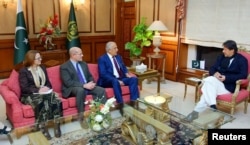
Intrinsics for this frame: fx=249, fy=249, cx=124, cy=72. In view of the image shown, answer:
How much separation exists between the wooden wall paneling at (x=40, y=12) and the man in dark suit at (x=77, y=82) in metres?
2.80

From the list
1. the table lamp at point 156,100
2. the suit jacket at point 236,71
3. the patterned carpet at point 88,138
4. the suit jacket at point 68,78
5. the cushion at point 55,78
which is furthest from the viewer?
the suit jacket at point 236,71

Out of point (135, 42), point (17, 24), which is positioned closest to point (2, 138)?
point (17, 24)

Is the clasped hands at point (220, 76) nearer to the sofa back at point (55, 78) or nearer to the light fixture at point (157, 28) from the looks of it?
the light fixture at point (157, 28)

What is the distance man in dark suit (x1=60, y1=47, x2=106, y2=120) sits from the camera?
325cm

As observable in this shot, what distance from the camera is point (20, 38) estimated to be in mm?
5277

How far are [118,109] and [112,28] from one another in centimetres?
438

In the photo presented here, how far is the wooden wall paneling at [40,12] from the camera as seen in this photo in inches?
224

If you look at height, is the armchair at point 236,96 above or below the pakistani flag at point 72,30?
below

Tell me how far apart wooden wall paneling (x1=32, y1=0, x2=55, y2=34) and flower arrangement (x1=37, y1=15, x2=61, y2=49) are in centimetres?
19

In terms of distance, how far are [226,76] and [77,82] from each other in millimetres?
2159

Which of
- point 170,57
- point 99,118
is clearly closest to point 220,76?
point 170,57

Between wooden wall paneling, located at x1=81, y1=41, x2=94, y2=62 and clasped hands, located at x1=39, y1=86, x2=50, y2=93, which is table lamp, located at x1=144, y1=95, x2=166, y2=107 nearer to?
clasped hands, located at x1=39, y1=86, x2=50, y2=93

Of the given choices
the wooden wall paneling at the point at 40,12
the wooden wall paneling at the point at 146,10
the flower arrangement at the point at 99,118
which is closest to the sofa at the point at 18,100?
A: the flower arrangement at the point at 99,118

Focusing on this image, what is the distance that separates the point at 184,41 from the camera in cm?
527
